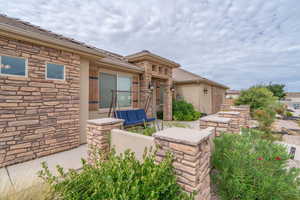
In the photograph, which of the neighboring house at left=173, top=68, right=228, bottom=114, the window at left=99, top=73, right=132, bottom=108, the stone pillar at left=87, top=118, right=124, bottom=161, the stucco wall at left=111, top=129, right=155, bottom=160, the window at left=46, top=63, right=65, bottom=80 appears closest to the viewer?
the stucco wall at left=111, top=129, right=155, bottom=160

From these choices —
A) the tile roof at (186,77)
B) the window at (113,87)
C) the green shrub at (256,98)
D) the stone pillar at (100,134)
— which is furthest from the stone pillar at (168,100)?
the green shrub at (256,98)

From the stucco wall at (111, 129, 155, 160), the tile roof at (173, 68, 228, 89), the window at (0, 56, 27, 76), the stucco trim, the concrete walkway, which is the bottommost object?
the concrete walkway

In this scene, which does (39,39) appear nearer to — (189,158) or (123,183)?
(123,183)

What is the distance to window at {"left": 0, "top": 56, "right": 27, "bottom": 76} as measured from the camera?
9.66 ft

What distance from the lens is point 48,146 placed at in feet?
11.5

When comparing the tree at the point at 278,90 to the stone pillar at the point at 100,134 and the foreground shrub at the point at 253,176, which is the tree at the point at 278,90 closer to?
the foreground shrub at the point at 253,176

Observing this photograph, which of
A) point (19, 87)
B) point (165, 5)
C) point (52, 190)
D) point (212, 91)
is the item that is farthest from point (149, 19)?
point (212, 91)

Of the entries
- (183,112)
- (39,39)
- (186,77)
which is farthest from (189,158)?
(186,77)

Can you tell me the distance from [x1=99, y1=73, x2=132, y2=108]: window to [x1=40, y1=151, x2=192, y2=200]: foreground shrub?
423 centimetres

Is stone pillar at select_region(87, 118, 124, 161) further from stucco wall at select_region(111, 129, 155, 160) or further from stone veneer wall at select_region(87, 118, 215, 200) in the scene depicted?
stone veneer wall at select_region(87, 118, 215, 200)

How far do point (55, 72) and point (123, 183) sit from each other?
4.03m

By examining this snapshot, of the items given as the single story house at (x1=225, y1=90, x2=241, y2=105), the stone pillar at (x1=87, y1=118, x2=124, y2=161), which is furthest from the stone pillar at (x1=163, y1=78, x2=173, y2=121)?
the single story house at (x1=225, y1=90, x2=241, y2=105)

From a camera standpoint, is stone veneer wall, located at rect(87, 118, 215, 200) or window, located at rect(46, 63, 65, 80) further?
window, located at rect(46, 63, 65, 80)

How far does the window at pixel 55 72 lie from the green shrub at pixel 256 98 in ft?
43.7
